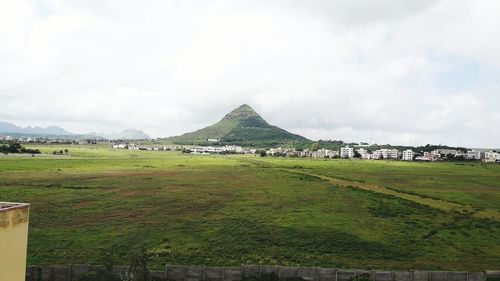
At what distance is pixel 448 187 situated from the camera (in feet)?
309

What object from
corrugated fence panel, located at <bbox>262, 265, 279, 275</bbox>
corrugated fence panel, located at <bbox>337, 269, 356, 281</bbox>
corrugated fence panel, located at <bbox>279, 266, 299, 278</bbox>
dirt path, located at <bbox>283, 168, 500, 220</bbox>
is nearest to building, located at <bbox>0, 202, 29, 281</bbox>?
corrugated fence panel, located at <bbox>262, 265, 279, 275</bbox>

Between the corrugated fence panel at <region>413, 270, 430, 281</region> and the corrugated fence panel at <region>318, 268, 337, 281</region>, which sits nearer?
the corrugated fence panel at <region>413, 270, 430, 281</region>

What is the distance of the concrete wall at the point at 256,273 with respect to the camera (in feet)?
110

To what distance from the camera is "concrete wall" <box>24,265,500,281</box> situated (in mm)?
33531

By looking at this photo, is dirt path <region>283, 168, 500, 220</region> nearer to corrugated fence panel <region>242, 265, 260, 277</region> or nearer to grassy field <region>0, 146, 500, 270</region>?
grassy field <region>0, 146, 500, 270</region>

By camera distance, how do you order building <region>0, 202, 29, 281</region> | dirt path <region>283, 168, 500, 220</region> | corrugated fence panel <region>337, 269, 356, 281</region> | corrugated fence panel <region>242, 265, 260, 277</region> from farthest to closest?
Answer: dirt path <region>283, 168, 500, 220</region>, corrugated fence panel <region>242, 265, 260, 277</region>, corrugated fence panel <region>337, 269, 356, 281</region>, building <region>0, 202, 29, 281</region>

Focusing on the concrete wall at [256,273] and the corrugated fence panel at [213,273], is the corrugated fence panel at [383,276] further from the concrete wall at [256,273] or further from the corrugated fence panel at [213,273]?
the corrugated fence panel at [213,273]

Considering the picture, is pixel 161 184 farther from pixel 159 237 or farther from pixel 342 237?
pixel 342 237

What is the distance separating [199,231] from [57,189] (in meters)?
37.2

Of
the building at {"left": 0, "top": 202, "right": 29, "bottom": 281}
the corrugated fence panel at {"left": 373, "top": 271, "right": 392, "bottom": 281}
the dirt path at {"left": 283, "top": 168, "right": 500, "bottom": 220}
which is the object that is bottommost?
the corrugated fence panel at {"left": 373, "top": 271, "right": 392, "bottom": 281}

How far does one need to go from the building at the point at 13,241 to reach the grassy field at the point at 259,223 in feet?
61.1

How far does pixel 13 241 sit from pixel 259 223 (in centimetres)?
3552

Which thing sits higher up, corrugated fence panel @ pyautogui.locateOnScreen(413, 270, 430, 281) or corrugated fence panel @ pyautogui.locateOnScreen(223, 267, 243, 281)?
corrugated fence panel @ pyautogui.locateOnScreen(413, 270, 430, 281)

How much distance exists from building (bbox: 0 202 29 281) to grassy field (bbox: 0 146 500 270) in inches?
733
